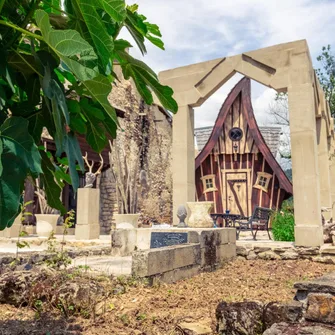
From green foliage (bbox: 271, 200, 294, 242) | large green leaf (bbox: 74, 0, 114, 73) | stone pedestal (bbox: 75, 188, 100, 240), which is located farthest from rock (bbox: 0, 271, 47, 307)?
green foliage (bbox: 271, 200, 294, 242)

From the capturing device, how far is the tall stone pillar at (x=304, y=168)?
6.79 meters

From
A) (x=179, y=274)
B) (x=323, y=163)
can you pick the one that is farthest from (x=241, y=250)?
(x=323, y=163)

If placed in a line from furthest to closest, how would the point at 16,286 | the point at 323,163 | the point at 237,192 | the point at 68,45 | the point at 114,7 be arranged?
the point at 237,192 → the point at 323,163 → the point at 16,286 → the point at 114,7 → the point at 68,45

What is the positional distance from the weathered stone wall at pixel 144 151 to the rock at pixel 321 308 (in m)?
13.1

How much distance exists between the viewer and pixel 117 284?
163 inches

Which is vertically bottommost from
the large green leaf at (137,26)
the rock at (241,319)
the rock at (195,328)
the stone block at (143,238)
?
the rock at (195,328)

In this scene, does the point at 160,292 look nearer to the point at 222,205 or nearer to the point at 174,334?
the point at 174,334

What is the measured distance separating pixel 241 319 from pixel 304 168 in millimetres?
4611

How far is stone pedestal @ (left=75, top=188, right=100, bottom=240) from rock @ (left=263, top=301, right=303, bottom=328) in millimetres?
6519

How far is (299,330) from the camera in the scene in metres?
2.31

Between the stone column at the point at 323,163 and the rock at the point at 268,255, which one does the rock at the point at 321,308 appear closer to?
the rock at the point at 268,255

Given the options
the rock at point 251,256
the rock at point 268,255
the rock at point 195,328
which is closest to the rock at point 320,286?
the rock at point 195,328

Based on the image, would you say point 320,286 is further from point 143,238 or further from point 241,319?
point 143,238

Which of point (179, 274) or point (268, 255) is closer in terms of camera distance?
point (179, 274)
